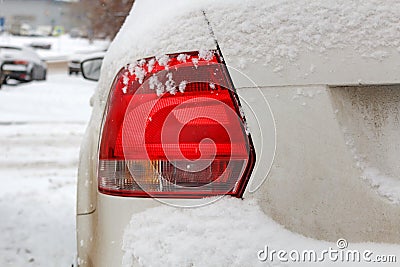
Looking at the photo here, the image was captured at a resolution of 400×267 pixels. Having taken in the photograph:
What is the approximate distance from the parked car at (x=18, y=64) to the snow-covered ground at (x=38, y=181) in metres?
5.64

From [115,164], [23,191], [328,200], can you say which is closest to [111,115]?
[115,164]

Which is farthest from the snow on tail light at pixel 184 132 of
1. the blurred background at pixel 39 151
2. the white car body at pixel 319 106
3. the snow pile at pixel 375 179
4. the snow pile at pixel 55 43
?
the snow pile at pixel 55 43

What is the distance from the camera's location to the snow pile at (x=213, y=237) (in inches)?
57.8

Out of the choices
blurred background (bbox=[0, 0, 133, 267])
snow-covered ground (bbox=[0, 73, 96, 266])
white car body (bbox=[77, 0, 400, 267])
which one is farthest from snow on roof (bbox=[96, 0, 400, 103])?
snow-covered ground (bbox=[0, 73, 96, 266])

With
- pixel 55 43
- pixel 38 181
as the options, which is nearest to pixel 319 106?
pixel 38 181

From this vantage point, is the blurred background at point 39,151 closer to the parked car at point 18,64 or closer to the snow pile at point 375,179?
the parked car at point 18,64

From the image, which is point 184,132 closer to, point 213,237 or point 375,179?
point 213,237

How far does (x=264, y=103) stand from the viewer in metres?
1.52

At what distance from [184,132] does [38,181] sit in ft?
15.7

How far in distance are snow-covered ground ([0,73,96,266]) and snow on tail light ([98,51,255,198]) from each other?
7.09 feet

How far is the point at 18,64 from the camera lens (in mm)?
20812

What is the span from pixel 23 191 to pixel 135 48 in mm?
4115

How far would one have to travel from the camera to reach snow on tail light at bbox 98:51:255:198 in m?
1.58

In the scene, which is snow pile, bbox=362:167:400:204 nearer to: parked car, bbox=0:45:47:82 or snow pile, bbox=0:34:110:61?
parked car, bbox=0:45:47:82
